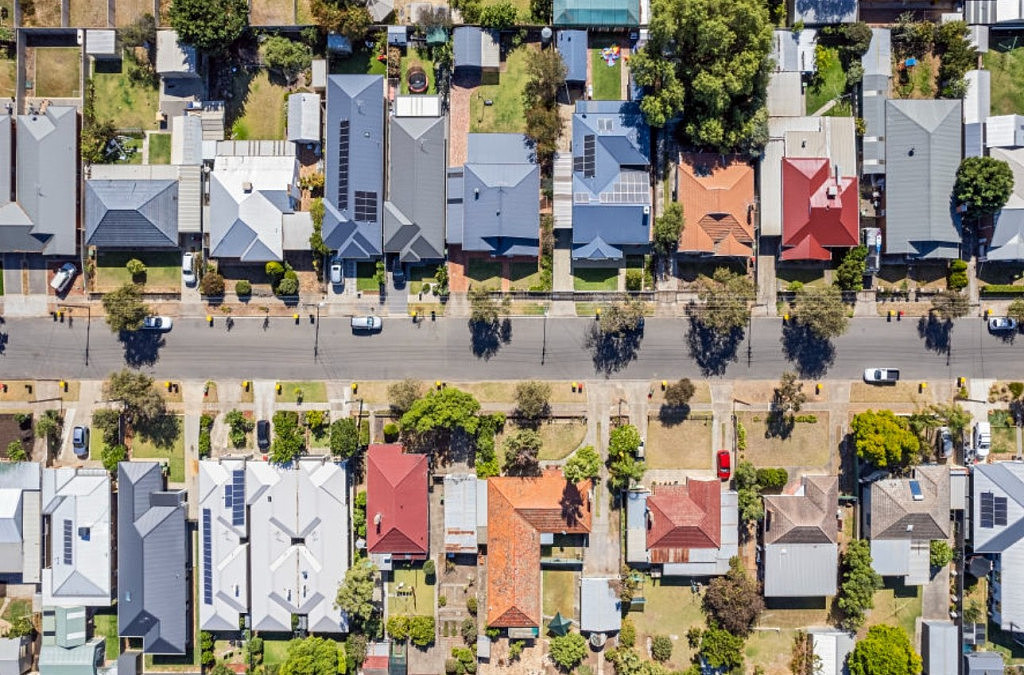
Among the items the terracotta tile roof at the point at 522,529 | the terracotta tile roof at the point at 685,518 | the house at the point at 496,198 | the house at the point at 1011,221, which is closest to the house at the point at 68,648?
the terracotta tile roof at the point at 522,529

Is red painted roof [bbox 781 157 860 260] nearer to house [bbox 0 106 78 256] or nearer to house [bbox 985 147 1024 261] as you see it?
house [bbox 985 147 1024 261]

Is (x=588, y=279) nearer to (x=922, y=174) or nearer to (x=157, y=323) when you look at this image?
(x=922, y=174)

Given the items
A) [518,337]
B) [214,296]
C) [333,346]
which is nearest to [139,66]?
[214,296]

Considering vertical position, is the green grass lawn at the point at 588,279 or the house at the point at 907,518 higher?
the green grass lawn at the point at 588,279

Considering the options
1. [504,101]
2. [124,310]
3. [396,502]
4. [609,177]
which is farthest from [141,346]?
[609,177]

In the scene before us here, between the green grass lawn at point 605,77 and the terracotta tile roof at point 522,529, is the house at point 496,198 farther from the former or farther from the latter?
the terracotta tile roof at point 522,529

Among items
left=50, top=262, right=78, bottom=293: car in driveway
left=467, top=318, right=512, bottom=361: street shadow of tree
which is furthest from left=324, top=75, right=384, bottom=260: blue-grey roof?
left=50, top=262, right=78, bottom=293: car in driveway
